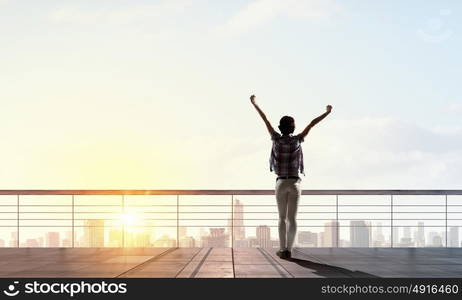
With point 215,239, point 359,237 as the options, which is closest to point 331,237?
point 359,237

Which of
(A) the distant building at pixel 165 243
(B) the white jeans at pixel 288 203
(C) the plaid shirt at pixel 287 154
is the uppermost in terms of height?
(C) the plaid shirt at pixel 287 154

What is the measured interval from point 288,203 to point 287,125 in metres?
0.74

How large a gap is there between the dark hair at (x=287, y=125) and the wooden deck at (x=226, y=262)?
4.03 feet

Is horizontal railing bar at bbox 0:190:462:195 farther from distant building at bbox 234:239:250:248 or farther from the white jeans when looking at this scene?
the white jeans

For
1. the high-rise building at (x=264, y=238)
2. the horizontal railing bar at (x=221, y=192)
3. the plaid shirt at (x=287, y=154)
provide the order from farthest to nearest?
the horizontal railing bar at (x=221, y=192) → the high-rise building at (x=264, y=238) → the plaid shirt at (x=287, y=154)

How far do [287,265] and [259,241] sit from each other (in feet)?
7.14

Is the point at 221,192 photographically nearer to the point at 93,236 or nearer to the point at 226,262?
the point at 93,236

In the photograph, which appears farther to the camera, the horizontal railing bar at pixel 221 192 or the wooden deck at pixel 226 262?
the horizontal railing bar at pixel 221 192

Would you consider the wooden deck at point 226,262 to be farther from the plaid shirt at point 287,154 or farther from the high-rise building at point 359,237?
the plaid shirt at point 287,154

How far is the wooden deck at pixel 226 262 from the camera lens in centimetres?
484

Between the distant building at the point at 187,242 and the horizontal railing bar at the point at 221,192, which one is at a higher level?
the horizontal railing bar at the point at 221,192

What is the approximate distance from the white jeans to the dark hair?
0.46 meters

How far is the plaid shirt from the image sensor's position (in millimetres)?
5547

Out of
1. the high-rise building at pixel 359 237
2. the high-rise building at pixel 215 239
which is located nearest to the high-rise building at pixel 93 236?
the high-rise building at pixel 215 239
